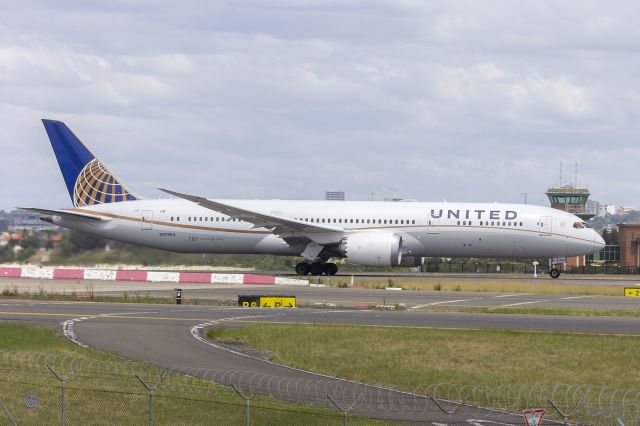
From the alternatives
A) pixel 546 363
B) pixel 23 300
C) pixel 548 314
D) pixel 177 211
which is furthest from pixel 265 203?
pixel 546 363

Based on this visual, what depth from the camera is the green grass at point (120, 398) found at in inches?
693

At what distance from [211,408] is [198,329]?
13798 mm

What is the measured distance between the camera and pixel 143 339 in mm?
29016

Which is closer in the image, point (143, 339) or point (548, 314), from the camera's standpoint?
point (143, 339)

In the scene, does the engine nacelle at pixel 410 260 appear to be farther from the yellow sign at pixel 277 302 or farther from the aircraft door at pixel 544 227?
the yellow sign at pixel 277 302

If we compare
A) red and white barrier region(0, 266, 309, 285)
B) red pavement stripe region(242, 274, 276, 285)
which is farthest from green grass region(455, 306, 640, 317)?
red pavement stripe region(242, 274, 276, 285)

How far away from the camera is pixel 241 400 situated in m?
18.9

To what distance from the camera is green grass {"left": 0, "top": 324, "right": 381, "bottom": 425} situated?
Result: 17609 mm

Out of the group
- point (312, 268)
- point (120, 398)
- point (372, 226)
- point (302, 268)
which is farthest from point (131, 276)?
point (120, 398)

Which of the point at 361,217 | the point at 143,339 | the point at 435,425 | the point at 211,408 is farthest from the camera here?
the point at 361,217

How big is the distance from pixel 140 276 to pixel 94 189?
859 centimetres

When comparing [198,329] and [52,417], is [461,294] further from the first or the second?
[52,417]

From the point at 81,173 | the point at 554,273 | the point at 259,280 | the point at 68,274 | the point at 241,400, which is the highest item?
the point at 81,173

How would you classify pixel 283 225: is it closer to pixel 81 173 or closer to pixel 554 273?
pixel 81 173
